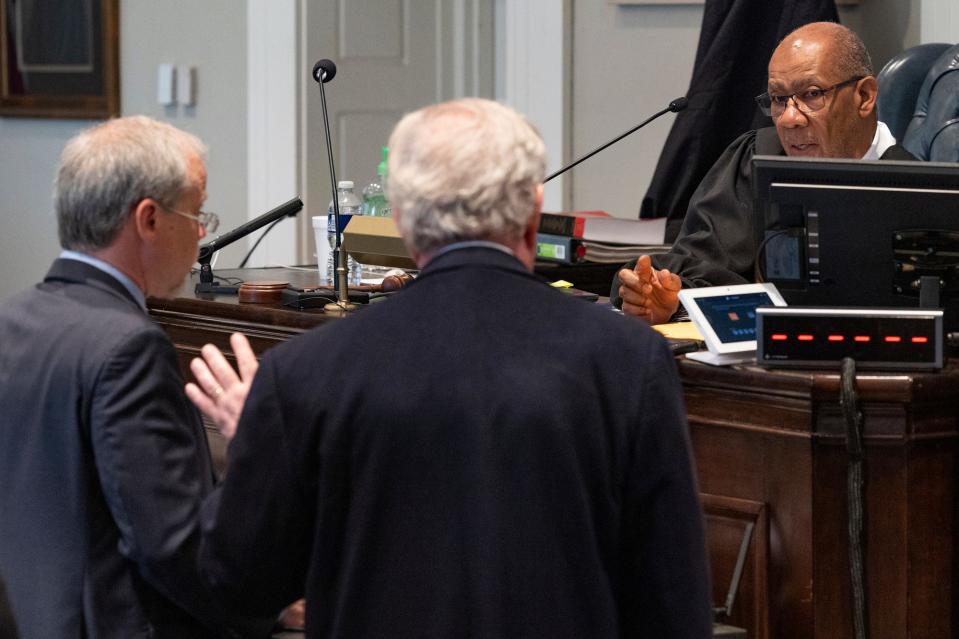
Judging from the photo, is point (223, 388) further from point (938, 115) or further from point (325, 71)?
point (938, 115)

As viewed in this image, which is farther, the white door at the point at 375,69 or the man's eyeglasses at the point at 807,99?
the white door at the point at 375,69

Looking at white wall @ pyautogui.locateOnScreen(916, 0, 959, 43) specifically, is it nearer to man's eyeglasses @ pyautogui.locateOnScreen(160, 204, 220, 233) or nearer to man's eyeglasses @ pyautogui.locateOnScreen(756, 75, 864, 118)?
man's eyeglasses @ pyautogui.locateOnScreen(756, 75, 864, 118)

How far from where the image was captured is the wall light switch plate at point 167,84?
17.6 feet

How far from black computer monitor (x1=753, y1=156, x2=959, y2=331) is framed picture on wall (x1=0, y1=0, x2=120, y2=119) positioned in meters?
3.64

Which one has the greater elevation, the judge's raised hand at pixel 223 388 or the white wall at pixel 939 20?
the white wall at pixel 939 20

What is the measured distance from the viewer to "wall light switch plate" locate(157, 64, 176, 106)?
17.6 ft

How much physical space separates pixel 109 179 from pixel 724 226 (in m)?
1.75

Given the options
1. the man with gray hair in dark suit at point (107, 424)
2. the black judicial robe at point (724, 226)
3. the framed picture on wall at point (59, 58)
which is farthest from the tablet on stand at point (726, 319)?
the framed picture on wall at point (59, 58)

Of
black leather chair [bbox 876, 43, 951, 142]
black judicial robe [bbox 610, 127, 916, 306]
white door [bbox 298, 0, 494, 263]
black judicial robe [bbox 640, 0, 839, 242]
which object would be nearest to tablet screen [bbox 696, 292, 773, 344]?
black judicial robe [bbox 610, 127, 916, 306]

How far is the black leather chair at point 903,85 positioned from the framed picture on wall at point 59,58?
2.98 m

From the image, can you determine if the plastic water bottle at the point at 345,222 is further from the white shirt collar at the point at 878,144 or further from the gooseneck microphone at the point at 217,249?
the white shirt collar at the point at 878,144

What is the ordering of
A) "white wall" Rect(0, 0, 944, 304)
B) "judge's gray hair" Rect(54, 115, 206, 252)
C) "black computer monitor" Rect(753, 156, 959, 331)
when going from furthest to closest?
"white wall" Rect(0, 0, 944, 304), "black computer monitor" Rect(753, 156, 959, 331), "judge's gray hair" Rect(54, 115, 206, 252)

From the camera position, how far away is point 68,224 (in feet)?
5.98

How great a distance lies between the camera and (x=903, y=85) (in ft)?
12.9
